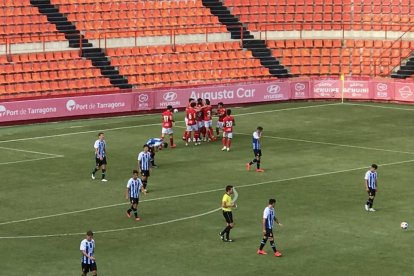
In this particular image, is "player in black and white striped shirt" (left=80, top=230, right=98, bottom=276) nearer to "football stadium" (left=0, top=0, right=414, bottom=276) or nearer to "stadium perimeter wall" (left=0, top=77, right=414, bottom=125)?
"football stadium" (left=0, top=0, right=414, bottom=276)

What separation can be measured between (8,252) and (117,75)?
118 feet

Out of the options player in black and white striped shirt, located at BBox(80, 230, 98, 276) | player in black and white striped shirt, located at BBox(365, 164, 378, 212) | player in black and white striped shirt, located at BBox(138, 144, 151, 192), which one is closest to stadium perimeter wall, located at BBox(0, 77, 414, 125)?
player in black and white striped shirt, located at BBox(138, 144, 151, 192)

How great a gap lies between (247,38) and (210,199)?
119 ft

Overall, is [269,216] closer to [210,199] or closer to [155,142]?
[210,199]

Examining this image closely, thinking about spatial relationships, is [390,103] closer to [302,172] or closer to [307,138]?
[307,138]

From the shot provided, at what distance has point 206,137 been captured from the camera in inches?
2382

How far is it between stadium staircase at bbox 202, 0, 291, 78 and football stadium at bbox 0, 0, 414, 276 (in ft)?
0.35

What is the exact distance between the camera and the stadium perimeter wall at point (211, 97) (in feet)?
215

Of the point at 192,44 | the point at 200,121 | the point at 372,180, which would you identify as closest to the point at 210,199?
the point at 372,180

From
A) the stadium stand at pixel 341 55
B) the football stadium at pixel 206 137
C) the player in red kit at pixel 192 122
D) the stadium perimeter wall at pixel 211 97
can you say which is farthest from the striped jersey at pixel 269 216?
the stadium stand at pixel 341 55

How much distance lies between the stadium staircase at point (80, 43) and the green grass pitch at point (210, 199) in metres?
5.50

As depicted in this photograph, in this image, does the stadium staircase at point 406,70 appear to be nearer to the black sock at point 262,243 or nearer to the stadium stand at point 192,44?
the stadium stand at point 192,44

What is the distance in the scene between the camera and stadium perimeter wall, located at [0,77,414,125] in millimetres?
65500

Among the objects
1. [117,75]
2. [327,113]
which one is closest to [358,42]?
[327,113]
